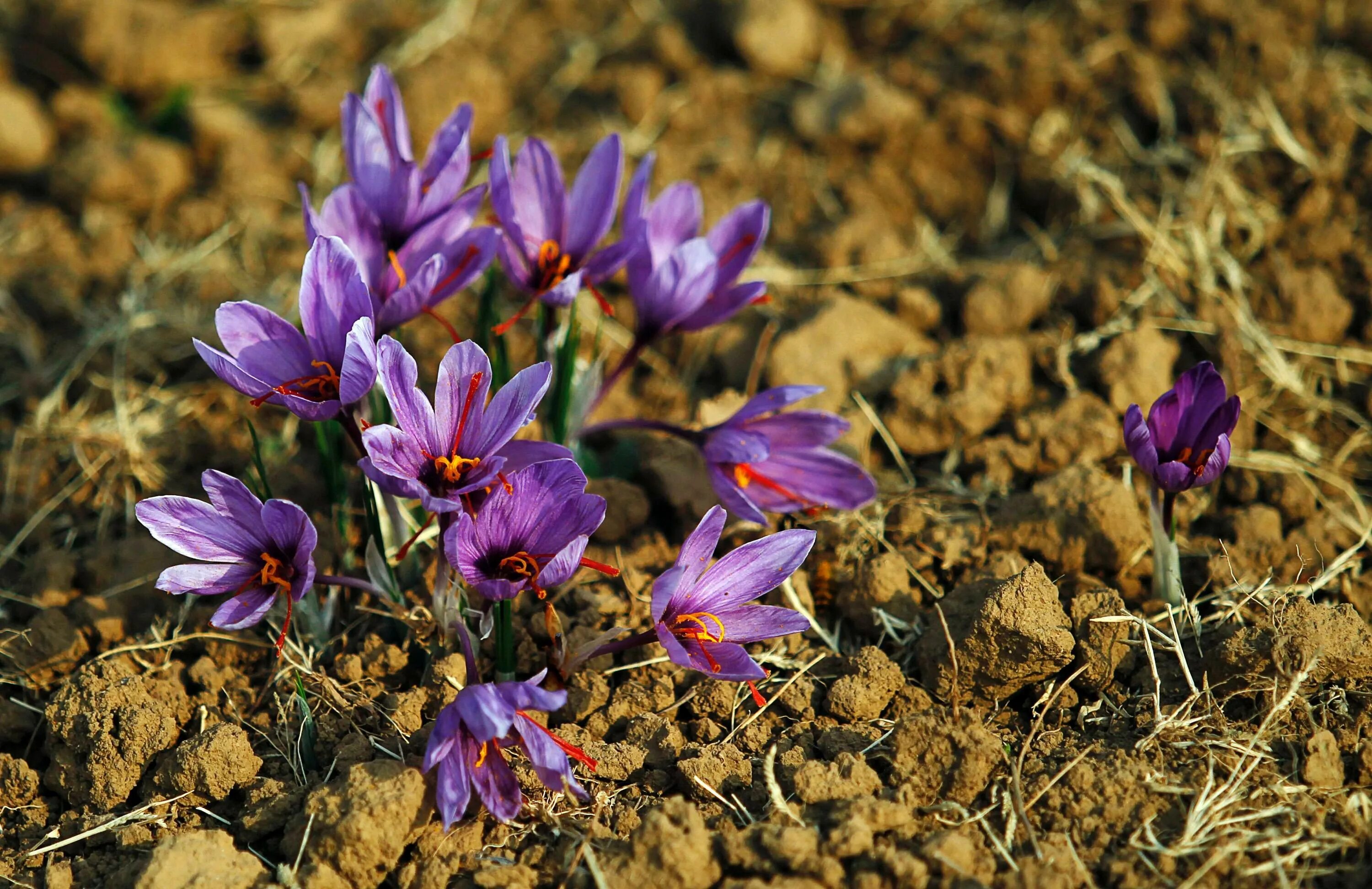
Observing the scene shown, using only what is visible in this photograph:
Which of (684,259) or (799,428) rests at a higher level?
(684,259)

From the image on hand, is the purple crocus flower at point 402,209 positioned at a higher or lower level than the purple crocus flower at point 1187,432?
higher

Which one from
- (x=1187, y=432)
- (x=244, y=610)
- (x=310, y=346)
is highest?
(x=310, y=346)

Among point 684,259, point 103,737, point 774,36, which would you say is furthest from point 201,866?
point 774,36

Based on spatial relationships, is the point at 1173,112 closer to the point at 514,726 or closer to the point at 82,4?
the point at 514,726

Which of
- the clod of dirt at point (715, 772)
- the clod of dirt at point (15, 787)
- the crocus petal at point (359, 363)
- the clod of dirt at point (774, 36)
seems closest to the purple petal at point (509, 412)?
the crocus petal at point (359, 363)

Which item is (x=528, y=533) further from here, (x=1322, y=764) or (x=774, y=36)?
(x=774, y=36)

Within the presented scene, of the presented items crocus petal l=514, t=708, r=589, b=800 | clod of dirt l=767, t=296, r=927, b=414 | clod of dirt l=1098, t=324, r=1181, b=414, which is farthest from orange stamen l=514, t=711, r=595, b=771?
clod of dirt l=1098, t=324, r=1181, b=414

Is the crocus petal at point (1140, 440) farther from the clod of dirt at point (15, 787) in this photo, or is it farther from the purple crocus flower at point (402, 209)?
the clod of dirt at point (15, 787)
